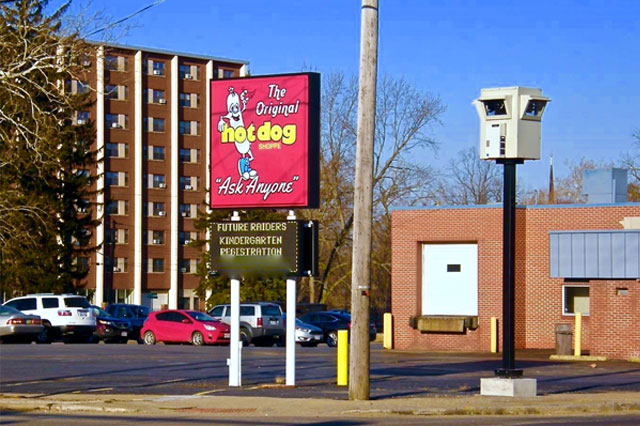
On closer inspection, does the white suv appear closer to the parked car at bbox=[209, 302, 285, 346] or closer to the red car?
the red car

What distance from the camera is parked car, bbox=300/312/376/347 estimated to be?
44938 millimetres

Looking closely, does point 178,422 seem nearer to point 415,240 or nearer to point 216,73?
point 415,240

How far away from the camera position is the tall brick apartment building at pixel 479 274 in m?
35.5

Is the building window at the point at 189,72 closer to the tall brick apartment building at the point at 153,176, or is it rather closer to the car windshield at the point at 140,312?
the tall brick apartment building at the point at 153,176

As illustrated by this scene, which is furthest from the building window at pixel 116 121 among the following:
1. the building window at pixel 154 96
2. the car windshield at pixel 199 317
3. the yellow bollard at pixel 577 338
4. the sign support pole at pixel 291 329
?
the sign support pole at pixel 291 329

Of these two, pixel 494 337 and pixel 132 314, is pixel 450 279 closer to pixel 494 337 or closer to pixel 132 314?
pixel 494 337

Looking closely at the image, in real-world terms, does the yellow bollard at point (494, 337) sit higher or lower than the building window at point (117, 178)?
lower

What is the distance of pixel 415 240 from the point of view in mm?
37438

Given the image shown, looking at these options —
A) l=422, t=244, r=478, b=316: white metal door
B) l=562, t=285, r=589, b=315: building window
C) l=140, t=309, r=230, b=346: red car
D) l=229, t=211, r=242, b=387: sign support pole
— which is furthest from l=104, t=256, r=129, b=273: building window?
l=229, t=211, r=242, b=387: sign support pole

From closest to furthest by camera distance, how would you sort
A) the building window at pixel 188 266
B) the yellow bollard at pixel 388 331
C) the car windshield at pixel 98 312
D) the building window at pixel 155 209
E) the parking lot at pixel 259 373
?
1. the parking lot at pixel 259 373
2. the yellow bollard at pixel 388 331
3. the car windshield at pixel 98 312
4. the building window at pixel 155 209
5. the building window at pixel 188 266

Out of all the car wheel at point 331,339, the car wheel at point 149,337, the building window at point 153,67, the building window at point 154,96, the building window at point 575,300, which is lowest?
the car wheel at point 331,339

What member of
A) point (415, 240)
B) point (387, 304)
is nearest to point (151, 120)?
point (387, 304)

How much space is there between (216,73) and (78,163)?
1292 inches

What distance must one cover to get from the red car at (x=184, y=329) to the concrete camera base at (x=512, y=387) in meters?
22.5
